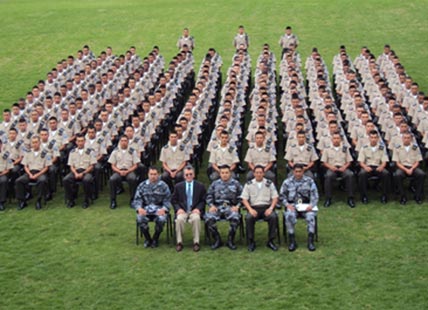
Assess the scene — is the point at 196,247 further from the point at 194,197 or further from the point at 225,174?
the point at 225,174

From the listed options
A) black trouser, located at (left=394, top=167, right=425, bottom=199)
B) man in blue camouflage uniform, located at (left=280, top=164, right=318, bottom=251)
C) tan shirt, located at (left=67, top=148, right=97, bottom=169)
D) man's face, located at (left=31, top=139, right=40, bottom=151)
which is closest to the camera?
man in blue camouflage uniform, located at (left=280, top=164, right=318, bottom=251)

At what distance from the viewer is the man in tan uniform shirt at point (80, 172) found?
13492mm

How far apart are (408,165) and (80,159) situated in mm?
5553

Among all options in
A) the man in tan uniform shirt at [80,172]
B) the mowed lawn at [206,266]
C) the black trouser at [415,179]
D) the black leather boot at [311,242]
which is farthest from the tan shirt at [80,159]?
the black trouser at [415,179]

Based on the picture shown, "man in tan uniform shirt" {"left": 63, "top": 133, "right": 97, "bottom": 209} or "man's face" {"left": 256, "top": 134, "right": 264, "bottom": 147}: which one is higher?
"man's face" {"left": 256, "top": 134, "right": 264, "bottom": 147}

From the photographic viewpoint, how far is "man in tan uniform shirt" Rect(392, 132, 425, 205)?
13.0 m

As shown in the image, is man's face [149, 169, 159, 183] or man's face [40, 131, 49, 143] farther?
man's face [40, 131, 49, 143]

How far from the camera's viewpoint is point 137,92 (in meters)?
18.5

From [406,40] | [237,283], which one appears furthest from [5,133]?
[406,40]

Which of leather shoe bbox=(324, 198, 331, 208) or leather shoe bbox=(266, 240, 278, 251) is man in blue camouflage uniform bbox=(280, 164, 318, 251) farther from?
leather shoe bbox=(324, 198, 331, 208)

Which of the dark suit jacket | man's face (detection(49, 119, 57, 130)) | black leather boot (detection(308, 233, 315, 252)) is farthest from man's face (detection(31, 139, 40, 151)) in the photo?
black leather boot (detection(308, 233, 315, 252))

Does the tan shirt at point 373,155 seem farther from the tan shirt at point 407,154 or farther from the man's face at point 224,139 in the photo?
the man's face at point 224,139

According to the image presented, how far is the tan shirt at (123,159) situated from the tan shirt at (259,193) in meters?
3.08

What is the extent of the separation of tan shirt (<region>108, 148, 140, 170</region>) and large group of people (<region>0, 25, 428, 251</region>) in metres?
0.02
